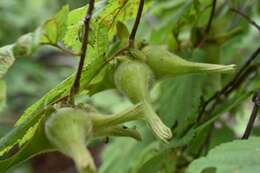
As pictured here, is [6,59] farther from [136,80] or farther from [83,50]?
[136,80]

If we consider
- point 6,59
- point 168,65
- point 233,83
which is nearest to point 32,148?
point 6,59

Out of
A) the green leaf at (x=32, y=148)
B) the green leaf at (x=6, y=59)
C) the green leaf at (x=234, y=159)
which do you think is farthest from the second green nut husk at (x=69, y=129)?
the green leaf at (x=234, y=159)

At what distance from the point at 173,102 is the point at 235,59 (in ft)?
3.06

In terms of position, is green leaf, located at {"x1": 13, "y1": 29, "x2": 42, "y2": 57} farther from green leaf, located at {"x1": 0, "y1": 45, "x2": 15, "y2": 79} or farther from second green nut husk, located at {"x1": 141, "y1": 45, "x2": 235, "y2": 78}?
second green nut husk, located at {"x1": 141, "y1": 45, "x2": 235, "y2": 78}

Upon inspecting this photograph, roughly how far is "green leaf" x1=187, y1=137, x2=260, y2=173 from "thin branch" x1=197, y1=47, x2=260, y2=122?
441 mm

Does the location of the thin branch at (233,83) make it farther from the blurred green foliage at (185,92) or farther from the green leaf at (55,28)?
the green leaf at (55,28)

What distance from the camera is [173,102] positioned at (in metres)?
1.68

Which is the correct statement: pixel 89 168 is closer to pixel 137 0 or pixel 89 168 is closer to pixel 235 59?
pixel 137 0

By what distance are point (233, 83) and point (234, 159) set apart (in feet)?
2.00

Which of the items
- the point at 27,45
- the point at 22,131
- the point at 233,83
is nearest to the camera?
the point at 27,45

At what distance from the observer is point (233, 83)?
176 cm

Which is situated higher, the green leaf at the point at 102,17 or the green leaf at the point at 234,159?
the green leaf at the point at 102,17

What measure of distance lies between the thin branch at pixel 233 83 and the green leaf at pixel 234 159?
44 cm

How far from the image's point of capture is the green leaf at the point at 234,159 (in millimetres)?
1154
